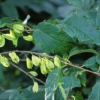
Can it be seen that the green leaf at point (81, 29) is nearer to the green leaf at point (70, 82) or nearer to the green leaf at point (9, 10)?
the green leaf at point (70, 82)

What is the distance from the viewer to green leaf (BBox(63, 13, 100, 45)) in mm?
825

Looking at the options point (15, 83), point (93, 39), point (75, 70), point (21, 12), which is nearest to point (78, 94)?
point (75, 70)

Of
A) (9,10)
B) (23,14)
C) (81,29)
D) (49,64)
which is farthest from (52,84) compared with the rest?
(23,14)

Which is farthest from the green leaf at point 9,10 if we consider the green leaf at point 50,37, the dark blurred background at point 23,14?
the green leaf at point 50,37

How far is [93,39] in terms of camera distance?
82 centimetres

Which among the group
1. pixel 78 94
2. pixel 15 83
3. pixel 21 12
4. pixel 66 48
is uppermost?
pixel 66 48

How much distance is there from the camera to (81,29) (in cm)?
83

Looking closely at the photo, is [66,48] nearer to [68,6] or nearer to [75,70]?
[75,70]

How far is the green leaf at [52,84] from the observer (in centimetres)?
82

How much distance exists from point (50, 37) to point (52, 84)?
13cm

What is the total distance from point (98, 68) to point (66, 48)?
104mm

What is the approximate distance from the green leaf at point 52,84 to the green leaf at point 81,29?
0.10m

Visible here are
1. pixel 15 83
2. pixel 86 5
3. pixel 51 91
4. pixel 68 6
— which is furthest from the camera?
pixel 15 83

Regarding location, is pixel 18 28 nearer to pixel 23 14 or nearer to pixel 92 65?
pixel 92 65
